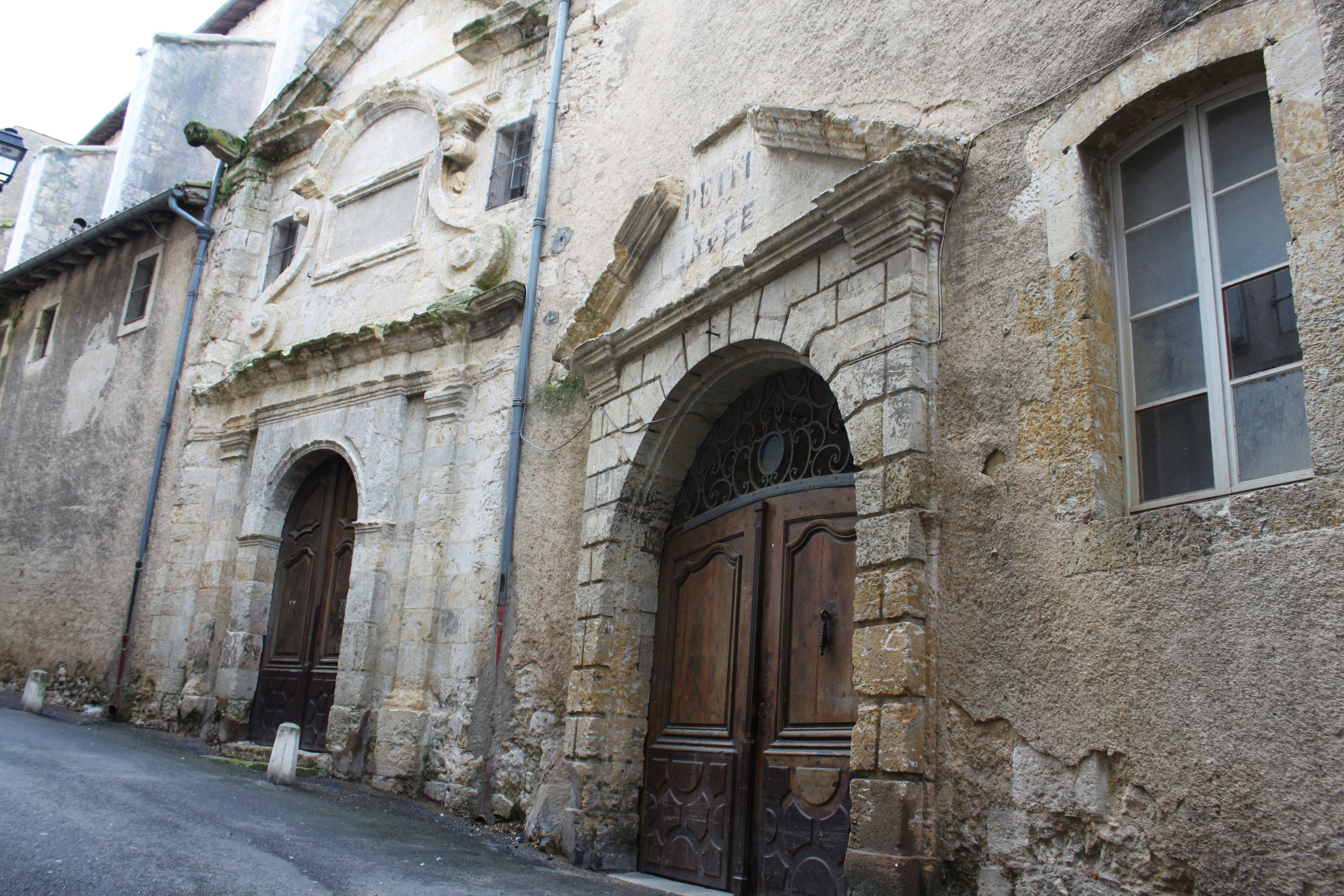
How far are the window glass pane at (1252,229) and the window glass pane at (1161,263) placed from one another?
10cm

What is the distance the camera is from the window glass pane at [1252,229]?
116 inches

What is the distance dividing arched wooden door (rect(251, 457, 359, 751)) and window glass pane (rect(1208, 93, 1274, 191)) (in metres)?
5.85

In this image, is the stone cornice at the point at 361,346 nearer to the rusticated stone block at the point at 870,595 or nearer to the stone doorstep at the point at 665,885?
the stone doorstep at the point at 665,885

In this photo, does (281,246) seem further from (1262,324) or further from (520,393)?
(1262,324)

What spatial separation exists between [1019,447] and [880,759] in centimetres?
111

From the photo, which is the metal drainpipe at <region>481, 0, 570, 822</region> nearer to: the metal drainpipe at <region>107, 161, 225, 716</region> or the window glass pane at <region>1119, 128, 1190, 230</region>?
the window glass pane at <region>1119, 128, 1190, 230</region>

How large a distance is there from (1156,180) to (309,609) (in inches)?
247

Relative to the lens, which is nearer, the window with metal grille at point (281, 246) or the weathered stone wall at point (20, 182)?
the window with metal grille at point (281, 246)

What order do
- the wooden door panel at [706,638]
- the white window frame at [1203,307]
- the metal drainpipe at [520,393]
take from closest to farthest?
1. the white window frame at [1203,307]
2. the wooden door panel at [706,638]
3. the metal drainpipe at [520,393]

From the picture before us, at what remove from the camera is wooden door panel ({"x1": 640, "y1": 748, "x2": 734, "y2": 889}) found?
14.6ft

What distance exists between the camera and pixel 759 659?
4.51 m

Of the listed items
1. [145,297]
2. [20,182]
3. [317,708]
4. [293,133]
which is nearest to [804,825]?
[317,708]

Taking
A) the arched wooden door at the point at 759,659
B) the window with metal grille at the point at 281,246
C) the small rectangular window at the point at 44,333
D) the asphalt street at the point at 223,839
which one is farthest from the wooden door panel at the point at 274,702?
the small rectangular window at the point at 44,333

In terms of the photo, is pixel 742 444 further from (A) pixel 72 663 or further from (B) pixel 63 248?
(B) pixel 63 248
